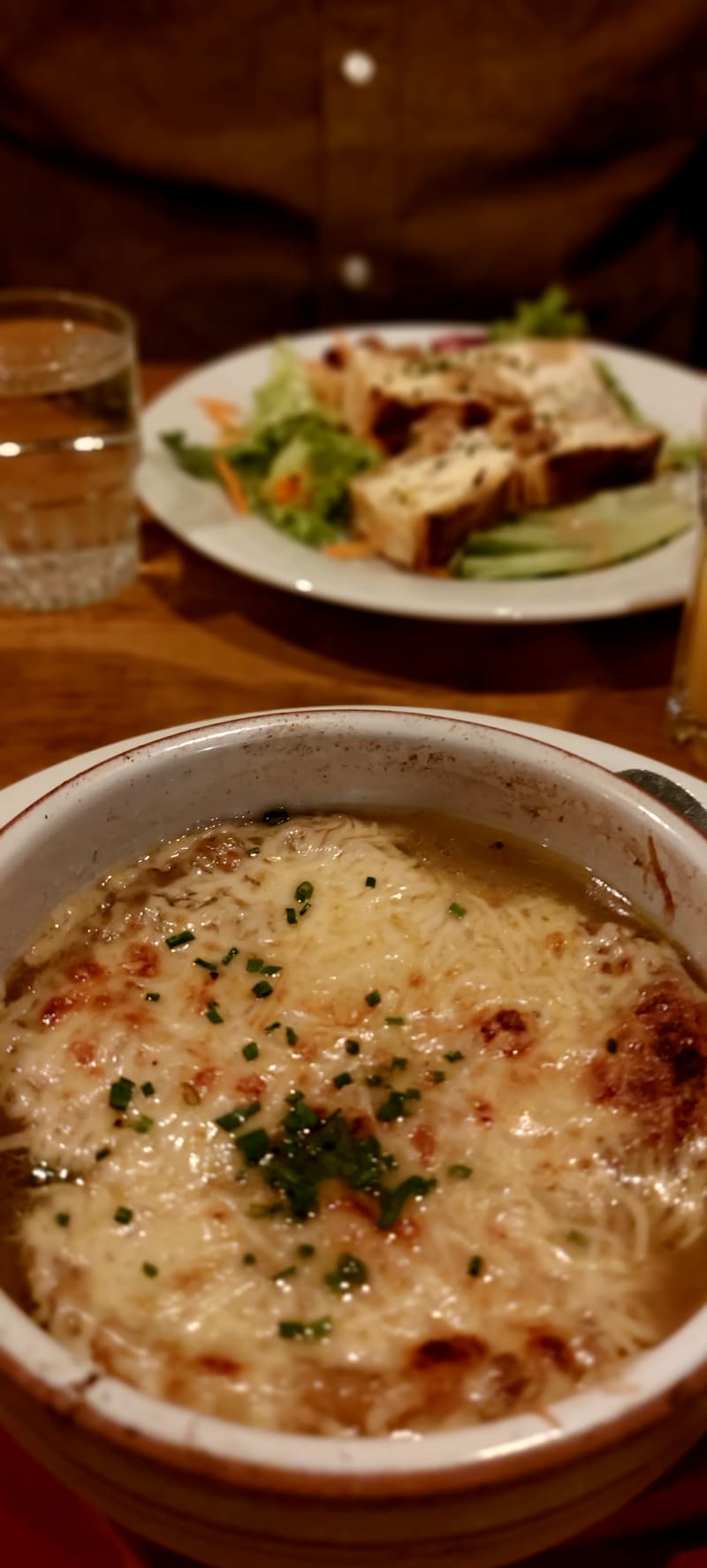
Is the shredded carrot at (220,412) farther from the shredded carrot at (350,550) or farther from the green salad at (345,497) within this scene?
the shredded carrot at (350,550)

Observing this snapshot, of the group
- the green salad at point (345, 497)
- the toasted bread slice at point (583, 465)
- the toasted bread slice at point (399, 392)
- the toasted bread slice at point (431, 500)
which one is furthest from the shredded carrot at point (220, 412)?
the toasted bread slice at point (583, 465)

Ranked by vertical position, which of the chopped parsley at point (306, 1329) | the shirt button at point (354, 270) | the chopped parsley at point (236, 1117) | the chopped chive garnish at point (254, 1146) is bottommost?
the chopped parsley at point (306, 1329)

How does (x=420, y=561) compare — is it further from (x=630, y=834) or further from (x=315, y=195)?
(x=315, y=195)

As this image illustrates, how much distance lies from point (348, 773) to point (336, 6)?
271cm

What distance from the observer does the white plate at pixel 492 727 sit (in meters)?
1.13

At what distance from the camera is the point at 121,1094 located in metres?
0.96

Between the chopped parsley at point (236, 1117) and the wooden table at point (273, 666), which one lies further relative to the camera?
the wooden table at point (273, 666)

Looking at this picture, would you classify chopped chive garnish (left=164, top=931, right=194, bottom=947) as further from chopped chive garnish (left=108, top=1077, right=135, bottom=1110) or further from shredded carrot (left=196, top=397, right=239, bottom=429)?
shredded carrot (left=196, top=397, right=239, bottom=429)

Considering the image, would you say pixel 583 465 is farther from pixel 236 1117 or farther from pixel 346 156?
pixel 236 1117

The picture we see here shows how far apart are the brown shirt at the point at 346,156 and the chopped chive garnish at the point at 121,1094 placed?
2980mm

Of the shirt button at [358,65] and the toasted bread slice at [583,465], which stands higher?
the shirt button at [358,65]

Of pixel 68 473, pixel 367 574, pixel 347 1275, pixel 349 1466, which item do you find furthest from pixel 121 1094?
pixel 68 473

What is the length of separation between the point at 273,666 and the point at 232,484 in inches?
22.1

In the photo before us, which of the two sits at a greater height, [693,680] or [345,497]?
[345,497]
